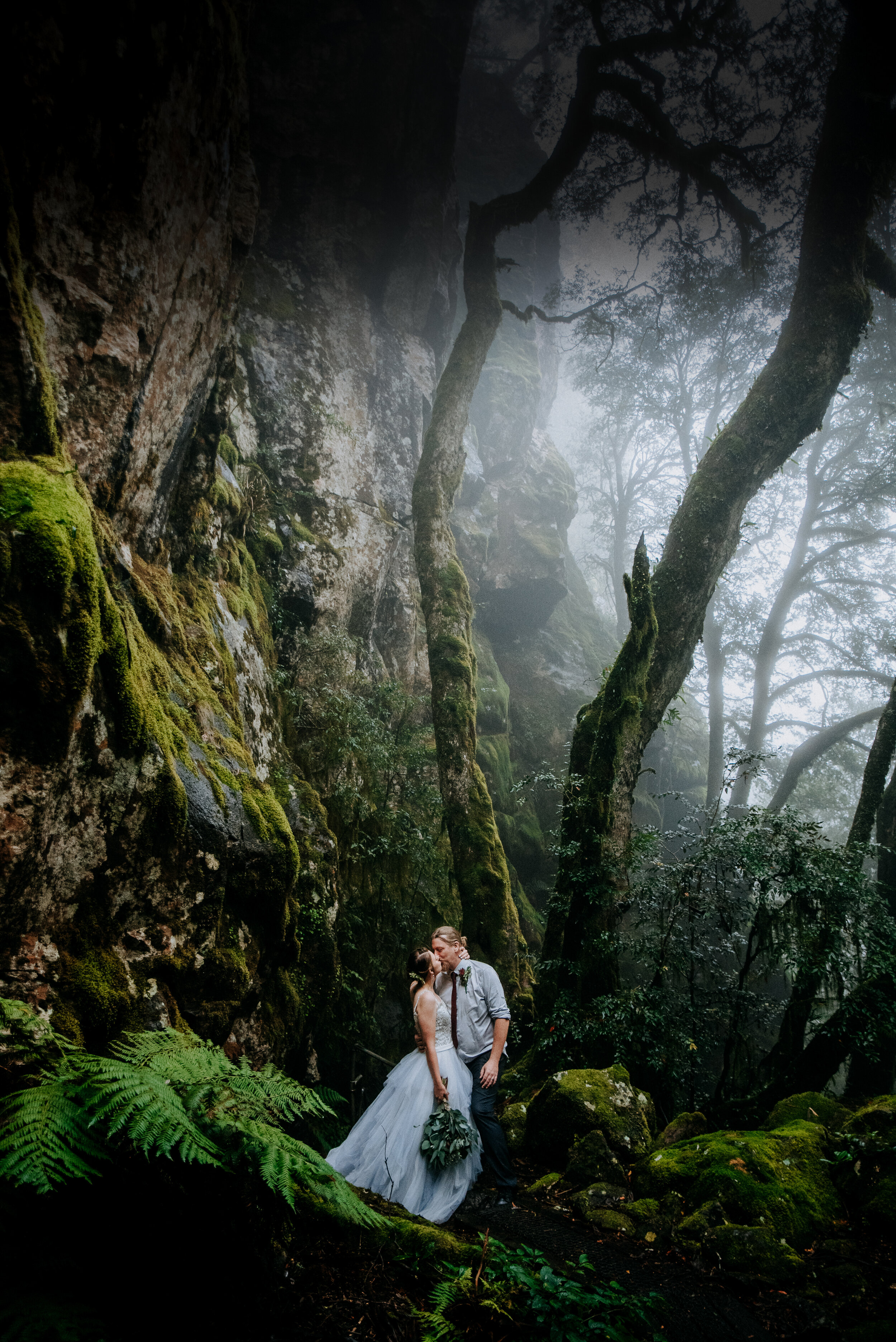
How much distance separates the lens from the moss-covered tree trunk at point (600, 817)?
601 cm

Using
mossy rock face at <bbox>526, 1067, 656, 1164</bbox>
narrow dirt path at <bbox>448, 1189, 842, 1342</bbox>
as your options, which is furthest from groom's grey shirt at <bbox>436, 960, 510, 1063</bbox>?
mossy rock face at <bbox>526, 1067, 656, 1164</bbox>

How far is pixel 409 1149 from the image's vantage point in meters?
3.76

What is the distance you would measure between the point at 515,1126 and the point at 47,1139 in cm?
534

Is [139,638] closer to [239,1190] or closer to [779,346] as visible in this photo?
[239,1190]

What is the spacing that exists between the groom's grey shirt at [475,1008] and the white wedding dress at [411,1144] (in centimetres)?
9

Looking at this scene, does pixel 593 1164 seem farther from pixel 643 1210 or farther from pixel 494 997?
pixel 494 997

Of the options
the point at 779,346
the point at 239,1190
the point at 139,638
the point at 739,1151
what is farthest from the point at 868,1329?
the point at 779,346

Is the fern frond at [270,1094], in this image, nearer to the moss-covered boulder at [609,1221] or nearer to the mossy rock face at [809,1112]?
the moss-covered boulder at [609,1221]

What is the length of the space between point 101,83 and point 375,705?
731 centimetres

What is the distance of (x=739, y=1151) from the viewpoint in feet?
12.9

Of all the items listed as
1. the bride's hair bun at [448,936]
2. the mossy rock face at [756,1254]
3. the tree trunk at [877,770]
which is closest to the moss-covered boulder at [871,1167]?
the mossy rock face at [756,1254]

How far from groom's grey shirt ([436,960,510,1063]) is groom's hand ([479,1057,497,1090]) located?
14cm

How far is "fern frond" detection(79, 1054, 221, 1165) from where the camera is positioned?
1.44 metres

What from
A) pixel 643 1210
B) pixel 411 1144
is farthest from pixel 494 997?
pixel 643 1210
